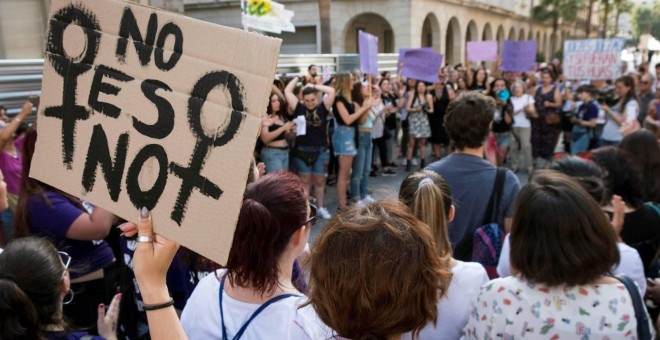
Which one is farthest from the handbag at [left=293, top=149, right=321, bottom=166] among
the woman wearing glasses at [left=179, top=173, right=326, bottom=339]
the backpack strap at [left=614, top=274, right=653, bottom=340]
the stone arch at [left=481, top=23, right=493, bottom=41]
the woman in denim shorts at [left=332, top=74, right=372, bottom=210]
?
the stone arch at [left=481, top=23, right=493, bottom=41]

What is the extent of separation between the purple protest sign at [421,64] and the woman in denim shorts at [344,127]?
8.11 ft

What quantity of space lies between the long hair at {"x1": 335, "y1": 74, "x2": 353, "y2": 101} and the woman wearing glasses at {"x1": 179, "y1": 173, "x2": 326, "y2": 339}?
513 cm

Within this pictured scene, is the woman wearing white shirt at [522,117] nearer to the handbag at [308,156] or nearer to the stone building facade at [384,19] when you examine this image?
the handbag at [308,156]

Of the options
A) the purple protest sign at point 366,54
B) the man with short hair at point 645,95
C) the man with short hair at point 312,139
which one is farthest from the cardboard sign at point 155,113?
the man with short hair at point 645,95

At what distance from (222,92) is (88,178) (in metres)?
0.52

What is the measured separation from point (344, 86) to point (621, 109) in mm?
3632

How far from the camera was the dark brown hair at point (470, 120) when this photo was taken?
2895 mm

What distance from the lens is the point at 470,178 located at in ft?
9.27

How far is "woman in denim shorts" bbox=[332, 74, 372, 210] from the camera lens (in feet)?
22.0

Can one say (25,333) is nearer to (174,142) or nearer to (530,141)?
(174,142)

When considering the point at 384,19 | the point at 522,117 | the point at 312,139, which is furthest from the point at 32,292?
the point at 384,19

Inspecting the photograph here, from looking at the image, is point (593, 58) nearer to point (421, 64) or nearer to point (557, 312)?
point (421, 64)

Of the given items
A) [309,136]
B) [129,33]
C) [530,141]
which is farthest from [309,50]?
[129,33]

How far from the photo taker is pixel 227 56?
1.29 meters
